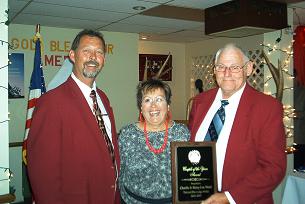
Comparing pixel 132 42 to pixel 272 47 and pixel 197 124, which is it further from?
pixel 197 124

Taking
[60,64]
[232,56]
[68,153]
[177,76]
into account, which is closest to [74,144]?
[68,153]

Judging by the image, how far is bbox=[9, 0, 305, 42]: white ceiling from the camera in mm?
3703

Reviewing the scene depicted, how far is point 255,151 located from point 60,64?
4284mm

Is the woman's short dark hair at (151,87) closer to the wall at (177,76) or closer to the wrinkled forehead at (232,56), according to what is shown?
the wrinkled forehead at (232,56)

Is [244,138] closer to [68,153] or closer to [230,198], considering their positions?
[230,198]

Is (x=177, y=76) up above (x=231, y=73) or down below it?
above

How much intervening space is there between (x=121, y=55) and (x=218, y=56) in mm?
4156

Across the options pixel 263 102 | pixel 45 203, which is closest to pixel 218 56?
pixel 263 102

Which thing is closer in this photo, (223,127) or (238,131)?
(238,131)

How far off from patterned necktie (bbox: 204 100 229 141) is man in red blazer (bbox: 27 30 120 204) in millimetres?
576

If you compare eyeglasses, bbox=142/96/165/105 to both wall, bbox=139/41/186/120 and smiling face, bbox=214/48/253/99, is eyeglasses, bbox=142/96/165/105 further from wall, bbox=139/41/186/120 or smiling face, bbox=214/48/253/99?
wall, bbox=139/41/186/120

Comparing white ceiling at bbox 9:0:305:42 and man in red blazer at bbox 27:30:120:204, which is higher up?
white ceiling at bbox 9:0:305:42

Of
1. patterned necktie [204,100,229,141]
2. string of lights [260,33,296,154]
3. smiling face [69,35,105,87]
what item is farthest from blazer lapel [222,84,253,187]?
string of lights [260,33,296,154]

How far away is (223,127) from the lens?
1.86 meters
